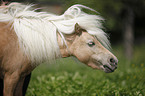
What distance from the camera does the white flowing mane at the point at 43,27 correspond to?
84.1 inches

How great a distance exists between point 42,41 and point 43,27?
212mm

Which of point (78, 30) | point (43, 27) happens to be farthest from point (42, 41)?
point (78, 30)

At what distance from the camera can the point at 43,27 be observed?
2209mm

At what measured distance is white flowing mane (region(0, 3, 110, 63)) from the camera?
214 cm

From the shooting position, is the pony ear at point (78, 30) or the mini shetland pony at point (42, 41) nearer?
the mini shetland pony at point (42, 41)

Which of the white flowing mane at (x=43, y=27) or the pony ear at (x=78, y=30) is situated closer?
the white flowing mane at (x=43, y=27)

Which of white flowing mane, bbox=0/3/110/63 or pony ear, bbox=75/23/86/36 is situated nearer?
white flowing mane, bbox=0/3/110/63

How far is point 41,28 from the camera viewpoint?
7.22 feet

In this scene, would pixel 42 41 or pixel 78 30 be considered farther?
pixel 78 30

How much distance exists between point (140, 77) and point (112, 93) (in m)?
1.69

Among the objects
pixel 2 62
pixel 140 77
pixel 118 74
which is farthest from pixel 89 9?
pixel 118 74

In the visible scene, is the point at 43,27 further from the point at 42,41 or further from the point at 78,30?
the point at 78,30

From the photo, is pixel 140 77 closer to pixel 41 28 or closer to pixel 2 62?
pixel 41 28

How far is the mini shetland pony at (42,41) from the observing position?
2.05 meters
